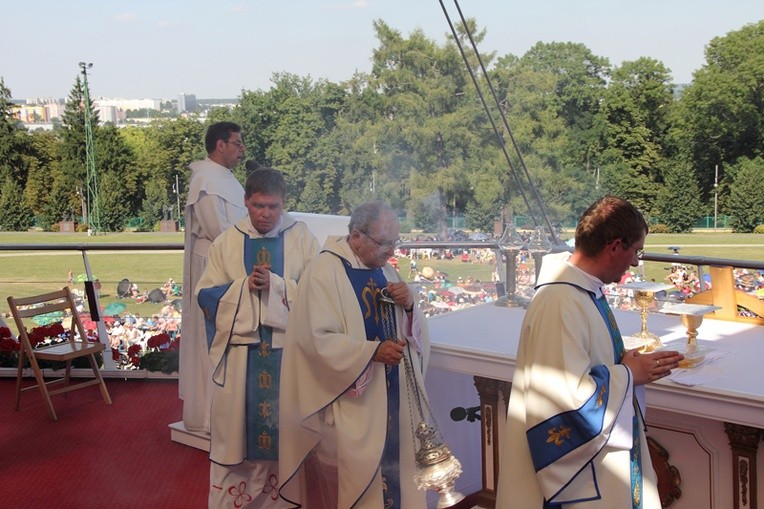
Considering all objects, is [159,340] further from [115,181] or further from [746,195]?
[115,181]

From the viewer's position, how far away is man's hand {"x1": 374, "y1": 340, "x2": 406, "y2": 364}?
2.54 m

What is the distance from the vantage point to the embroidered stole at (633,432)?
209cm

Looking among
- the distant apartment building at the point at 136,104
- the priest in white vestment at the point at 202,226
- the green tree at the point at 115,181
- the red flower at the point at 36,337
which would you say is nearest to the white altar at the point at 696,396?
the priest in white vestment at the point at 202,226

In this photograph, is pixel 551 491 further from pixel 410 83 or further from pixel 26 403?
pixel 410 83

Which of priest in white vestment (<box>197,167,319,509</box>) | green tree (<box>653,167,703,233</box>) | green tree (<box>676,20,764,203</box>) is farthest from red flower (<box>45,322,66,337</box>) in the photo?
green tree (<box>676,20,764,203</box>)

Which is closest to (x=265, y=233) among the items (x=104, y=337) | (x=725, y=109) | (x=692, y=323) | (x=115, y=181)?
(x=692, y=323)

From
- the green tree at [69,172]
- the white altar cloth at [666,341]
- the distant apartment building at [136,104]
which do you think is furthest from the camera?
the distant apartment building at [136,104]

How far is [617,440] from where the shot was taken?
201 centimetres

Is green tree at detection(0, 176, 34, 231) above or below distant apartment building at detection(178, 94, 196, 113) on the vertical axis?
below

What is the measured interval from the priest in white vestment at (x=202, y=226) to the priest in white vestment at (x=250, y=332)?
2.55 feet

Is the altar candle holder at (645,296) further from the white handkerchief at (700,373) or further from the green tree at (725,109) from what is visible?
the green tree at (725,109)

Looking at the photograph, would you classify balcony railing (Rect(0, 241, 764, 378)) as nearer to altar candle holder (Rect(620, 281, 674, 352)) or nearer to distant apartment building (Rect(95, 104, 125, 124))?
altar candle holder (Rect(620, 281, 674, 352))

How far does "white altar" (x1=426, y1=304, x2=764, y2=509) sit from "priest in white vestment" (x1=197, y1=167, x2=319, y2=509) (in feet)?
2.03

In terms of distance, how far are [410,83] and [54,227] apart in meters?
21.2
